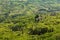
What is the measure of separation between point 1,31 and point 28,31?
15414mm

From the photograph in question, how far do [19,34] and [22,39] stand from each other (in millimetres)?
9970

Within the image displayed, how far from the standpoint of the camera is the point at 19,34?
93750 millimetres

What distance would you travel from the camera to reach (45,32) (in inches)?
3516

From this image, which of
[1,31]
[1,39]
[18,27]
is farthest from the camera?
[18,27]

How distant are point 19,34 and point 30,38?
12233 millimetres

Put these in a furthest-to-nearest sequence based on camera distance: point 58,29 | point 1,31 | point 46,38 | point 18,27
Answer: point 18,27 < point 1,31 < point 58,29 < point 46,38

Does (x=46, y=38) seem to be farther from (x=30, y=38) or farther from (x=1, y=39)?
(x=1, y=39)

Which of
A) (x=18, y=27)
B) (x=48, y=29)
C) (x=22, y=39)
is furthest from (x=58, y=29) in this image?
(x=18, y=27)

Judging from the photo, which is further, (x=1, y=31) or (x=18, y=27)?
(x=18, y=27)

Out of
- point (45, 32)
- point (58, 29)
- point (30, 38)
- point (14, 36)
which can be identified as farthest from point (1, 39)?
point (58, 29)

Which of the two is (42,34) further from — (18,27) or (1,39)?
(18,27)

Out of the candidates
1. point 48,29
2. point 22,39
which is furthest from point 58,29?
point 22,39

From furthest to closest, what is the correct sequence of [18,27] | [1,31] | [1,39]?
[18,27], [1,31], [1,39]

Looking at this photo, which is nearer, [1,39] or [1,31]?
[1,39]
